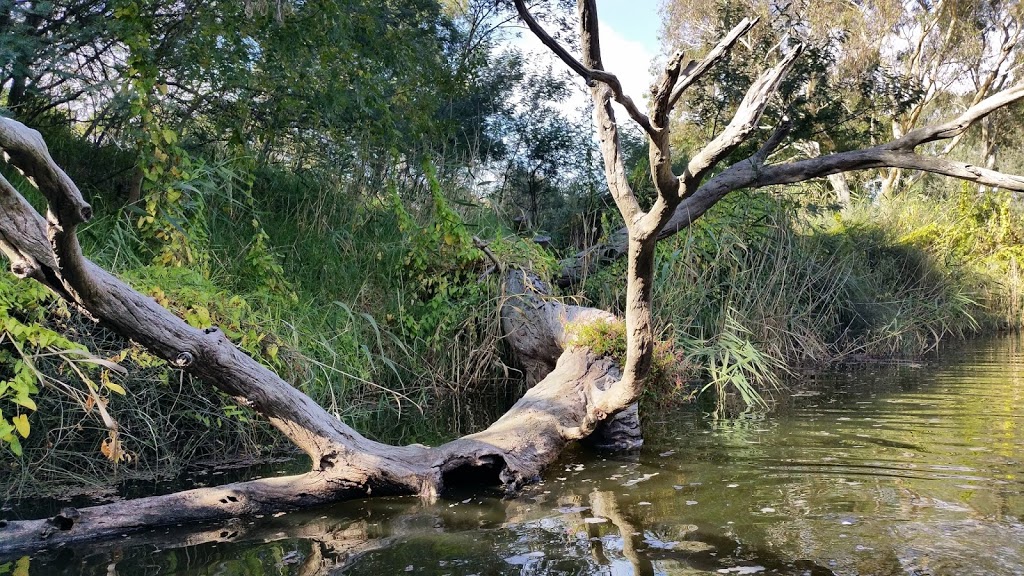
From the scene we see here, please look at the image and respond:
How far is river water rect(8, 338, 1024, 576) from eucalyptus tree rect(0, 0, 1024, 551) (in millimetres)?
132

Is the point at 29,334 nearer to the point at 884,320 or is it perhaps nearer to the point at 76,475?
the point at 76,475

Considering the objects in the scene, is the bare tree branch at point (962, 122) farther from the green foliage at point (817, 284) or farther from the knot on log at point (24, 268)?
the knot on log at point (24, 268)

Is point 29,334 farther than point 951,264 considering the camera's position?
No

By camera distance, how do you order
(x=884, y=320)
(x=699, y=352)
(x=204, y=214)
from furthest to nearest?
(x=884, y=320)
(x=699, y=352)
(x=204, y=214)

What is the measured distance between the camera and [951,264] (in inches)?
451

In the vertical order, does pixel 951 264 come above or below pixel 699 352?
above

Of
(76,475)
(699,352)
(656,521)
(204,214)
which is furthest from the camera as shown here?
(699,352)

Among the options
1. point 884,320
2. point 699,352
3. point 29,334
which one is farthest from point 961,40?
point 29,334

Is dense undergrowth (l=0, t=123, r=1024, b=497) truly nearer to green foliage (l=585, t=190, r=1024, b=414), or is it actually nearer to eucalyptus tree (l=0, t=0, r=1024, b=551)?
green foliage (l=585, t=190, r=1024, b=414)

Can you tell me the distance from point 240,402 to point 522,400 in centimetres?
189

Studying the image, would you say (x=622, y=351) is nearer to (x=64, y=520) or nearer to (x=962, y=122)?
(x=962, y=122)

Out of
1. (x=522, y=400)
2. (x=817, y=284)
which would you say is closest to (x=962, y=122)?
(x=522, y=400)

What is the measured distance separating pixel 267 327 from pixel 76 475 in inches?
55.0

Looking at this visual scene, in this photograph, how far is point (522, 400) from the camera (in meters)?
4.97
